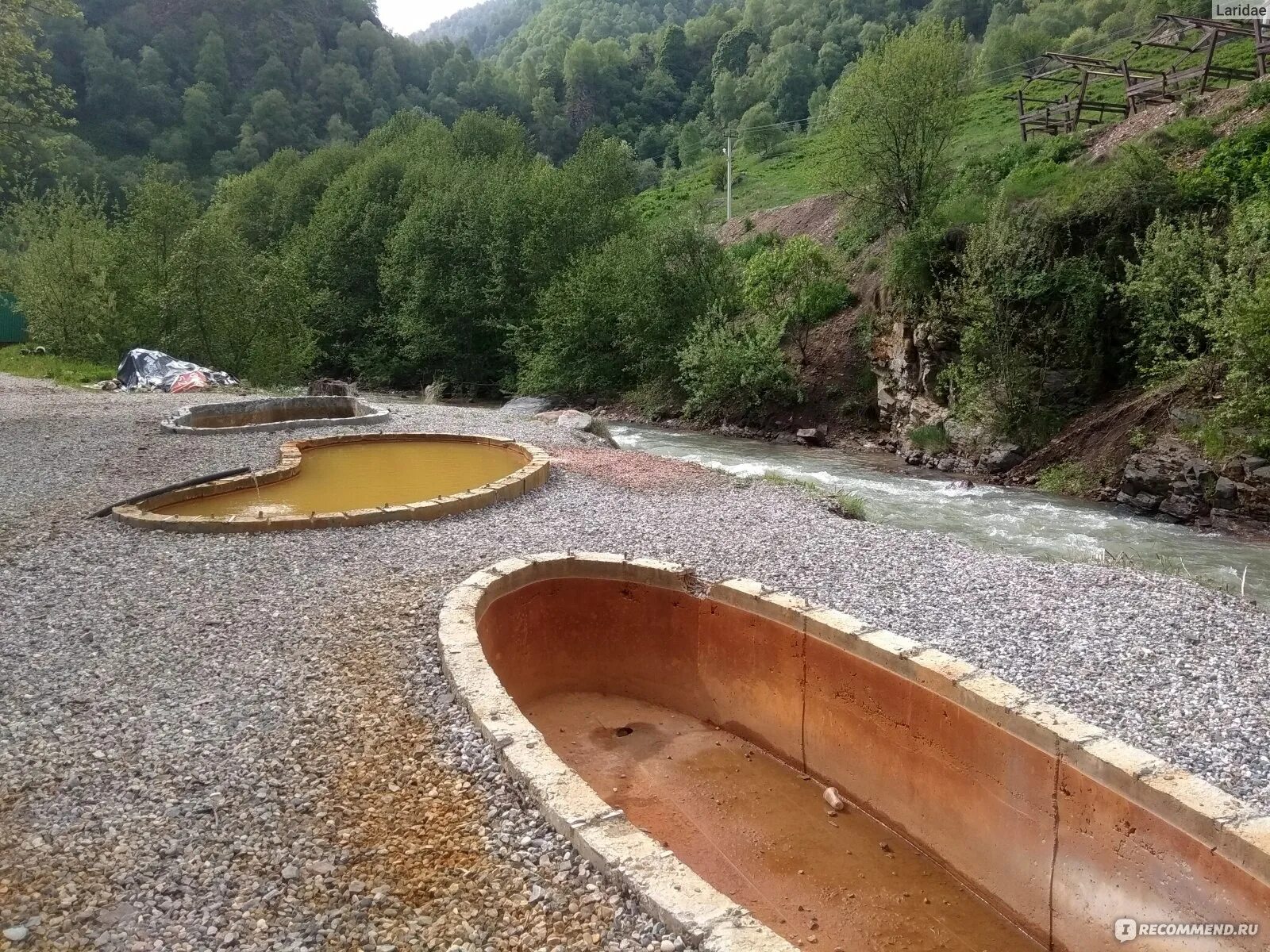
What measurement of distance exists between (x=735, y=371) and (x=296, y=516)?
17.2 m

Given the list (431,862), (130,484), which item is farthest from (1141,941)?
(130,484)

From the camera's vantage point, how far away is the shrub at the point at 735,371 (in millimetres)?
24578

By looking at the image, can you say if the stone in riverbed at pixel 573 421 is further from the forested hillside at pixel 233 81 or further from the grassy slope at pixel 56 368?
the forested hillside at pixel 233 81

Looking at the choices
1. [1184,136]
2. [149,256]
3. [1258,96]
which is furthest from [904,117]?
[149,256]

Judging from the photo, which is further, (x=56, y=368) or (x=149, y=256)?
(x=149, y=256)

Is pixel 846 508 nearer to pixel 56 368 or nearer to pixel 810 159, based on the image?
pixel 56 368

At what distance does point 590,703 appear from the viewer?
7.15 m

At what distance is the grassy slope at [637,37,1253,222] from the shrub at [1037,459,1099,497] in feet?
50.1

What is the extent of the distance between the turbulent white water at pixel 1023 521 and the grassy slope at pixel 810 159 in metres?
14.3

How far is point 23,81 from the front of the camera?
1510 centimetres

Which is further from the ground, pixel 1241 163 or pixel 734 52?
pixel 734 52

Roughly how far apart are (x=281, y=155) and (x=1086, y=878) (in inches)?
2396

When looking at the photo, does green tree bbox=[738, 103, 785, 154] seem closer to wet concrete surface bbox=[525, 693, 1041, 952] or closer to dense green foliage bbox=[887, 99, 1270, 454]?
dense green foliage bbox=[887, 99, 1270, 454]

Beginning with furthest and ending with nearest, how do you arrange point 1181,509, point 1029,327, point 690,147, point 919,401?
point 690,147
point 919,401
point 1029,327
point 1181,509
